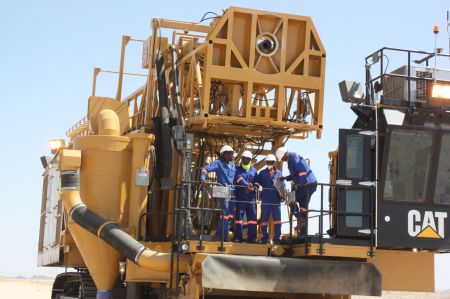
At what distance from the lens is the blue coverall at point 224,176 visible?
44.9 feet

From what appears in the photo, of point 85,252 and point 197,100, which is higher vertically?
point 197,100

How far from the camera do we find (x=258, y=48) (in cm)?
1499

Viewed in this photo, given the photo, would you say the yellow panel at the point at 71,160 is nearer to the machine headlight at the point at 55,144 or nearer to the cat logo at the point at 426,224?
the machine headlight at the point at 55,144

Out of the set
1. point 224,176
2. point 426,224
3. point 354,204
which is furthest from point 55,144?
point 426,224

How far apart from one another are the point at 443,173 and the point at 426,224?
0.92 meters

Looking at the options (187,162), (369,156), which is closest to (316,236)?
(369,156)

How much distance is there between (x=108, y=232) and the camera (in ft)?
45.7

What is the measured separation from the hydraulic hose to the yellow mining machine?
2 cm

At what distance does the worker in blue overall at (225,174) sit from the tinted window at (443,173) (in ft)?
11.5

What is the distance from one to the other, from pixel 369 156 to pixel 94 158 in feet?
16.2

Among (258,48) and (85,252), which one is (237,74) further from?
(85,252)

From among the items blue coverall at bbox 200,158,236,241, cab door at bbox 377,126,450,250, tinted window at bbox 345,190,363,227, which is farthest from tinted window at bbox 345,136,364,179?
blue coverall at bbox 200,158,236,241

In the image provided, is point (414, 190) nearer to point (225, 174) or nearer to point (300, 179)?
point (300, 179)

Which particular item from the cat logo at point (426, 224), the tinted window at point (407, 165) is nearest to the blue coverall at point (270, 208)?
the tinted window at point (407, 165)
